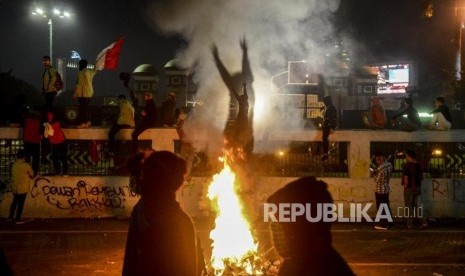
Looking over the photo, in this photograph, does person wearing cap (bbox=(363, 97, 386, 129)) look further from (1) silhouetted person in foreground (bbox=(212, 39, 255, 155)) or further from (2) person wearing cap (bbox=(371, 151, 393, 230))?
(1) silhouetted person in foreground (bbox=(212, 39, 255, 155))

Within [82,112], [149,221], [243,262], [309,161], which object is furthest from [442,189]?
→ [149,221]

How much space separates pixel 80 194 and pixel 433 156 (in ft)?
29.4

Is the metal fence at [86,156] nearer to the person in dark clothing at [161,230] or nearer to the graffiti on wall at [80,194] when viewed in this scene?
the graffiti on wall at [80,194]

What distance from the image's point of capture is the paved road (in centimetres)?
880

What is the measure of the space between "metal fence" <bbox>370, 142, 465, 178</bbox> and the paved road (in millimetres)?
1459

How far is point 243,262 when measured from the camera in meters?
8.19

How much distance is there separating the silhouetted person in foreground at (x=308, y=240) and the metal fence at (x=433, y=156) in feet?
38.3

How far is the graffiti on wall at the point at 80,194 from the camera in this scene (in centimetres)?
1353

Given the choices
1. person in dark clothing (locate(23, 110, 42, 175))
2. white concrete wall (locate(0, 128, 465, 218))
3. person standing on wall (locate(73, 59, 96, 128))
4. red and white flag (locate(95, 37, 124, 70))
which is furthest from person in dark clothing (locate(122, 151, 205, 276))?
red and white flag (locate(95, 37, 124, 70))

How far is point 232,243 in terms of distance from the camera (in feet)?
27.8

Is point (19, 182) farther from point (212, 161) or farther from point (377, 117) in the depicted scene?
point (377, 117)

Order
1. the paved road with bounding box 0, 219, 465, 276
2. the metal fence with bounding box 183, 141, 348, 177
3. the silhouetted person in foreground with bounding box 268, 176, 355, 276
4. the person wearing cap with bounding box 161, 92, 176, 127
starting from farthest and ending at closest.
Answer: the person wearing cap with bounding box 161, 92, 176, 127 → the metal fence with bounding box 183, 141, 348, 177 → the paved road with bounding box 0, 219, 465, 276 → the silhouetted person in foreground with bounding box 268, 176, 355, 276

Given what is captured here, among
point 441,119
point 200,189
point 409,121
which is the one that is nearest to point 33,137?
point 200,189

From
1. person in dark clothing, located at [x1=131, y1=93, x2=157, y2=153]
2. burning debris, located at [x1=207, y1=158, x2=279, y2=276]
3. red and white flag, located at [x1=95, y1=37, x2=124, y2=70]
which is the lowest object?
burning debris, located at [x1=207, y1=158, x2=279, y2=276]
